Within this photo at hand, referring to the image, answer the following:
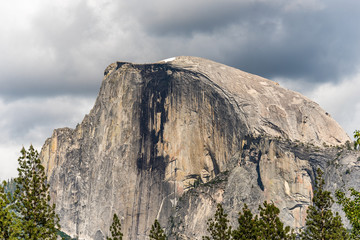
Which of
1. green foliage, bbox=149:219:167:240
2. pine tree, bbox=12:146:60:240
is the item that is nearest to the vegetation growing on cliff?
pine tree, bbox=12:146:60:240

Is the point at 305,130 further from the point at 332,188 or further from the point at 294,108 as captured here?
the point at 332,188

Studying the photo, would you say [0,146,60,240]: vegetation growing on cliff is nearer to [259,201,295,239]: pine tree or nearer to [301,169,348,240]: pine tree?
[259,201,295,239]: pine tree

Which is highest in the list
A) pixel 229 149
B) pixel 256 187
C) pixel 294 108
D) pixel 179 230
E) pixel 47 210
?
pixel 294 108

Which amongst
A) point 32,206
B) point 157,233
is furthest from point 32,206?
point 157,233

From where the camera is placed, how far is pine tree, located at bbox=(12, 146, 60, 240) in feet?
191

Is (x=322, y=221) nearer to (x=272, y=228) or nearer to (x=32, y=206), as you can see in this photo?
(x=272, y=228)

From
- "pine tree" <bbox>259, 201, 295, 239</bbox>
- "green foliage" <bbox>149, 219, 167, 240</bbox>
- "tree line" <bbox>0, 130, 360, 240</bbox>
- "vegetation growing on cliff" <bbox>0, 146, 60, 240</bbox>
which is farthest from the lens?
"green foliage" <bbox>149, 219, 167, 240</bbox>

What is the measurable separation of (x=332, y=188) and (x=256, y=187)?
902 inches

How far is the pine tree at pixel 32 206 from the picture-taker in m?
58.1

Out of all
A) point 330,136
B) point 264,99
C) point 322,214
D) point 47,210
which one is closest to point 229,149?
point 264,99

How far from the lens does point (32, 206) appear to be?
201 ft

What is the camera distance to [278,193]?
165375 mm

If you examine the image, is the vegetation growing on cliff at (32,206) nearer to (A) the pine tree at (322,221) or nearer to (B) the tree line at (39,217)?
(B) the tree line at (39,217)

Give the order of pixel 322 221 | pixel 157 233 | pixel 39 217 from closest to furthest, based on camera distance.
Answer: pixel 39 217
pixel 322 221
pixel 157 233
